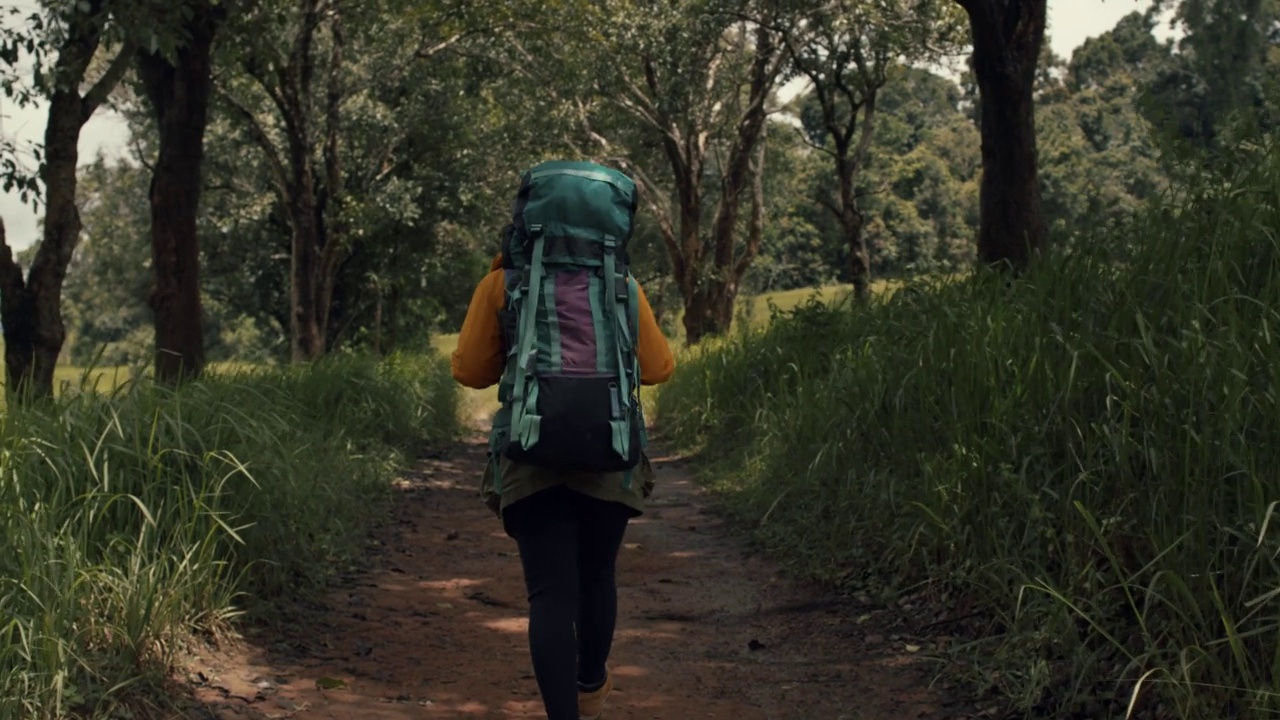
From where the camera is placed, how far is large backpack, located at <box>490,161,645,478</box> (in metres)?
3.68

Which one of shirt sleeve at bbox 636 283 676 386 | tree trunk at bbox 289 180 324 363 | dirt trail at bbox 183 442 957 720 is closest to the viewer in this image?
shirt sleeve at bbox 636 283 676 386

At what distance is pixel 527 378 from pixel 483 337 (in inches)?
12.6

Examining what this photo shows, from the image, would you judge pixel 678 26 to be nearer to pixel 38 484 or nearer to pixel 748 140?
pixel 748 140

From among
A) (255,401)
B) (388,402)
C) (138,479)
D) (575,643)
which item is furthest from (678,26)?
(575,643)

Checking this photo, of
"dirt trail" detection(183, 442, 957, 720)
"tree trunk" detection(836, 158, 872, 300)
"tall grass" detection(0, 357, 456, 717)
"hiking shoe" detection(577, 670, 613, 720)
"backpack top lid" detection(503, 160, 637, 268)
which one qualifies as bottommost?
"dirt trail" detection(183, 442, 957, 720)

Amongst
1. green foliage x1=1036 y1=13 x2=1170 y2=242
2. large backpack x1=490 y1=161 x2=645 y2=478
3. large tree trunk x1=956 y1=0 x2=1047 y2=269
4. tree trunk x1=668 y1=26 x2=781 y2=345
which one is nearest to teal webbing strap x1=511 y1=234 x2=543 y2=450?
large backpack x1=490 y1=161 x2=645 y2=478

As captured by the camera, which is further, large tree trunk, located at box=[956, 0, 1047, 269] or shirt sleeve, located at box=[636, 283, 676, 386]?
Answer: large tree trunk, located at box=[956, 0, 1047, 269]

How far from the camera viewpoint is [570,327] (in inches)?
147

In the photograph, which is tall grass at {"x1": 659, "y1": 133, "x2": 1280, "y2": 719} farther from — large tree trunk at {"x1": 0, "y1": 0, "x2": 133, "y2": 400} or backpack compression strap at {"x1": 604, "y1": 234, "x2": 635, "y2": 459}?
large tree trunk at {"x1": 0, "y1": 0, "x2": 133, "y2": 400}

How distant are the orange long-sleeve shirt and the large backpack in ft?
0.18

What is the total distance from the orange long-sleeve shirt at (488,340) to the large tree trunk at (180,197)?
24.1ft

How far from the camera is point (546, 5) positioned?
20.0 metres

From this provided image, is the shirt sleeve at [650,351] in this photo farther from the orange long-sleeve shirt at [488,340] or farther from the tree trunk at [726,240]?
the tree trunk at [726,240]

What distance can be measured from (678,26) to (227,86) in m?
6.96
